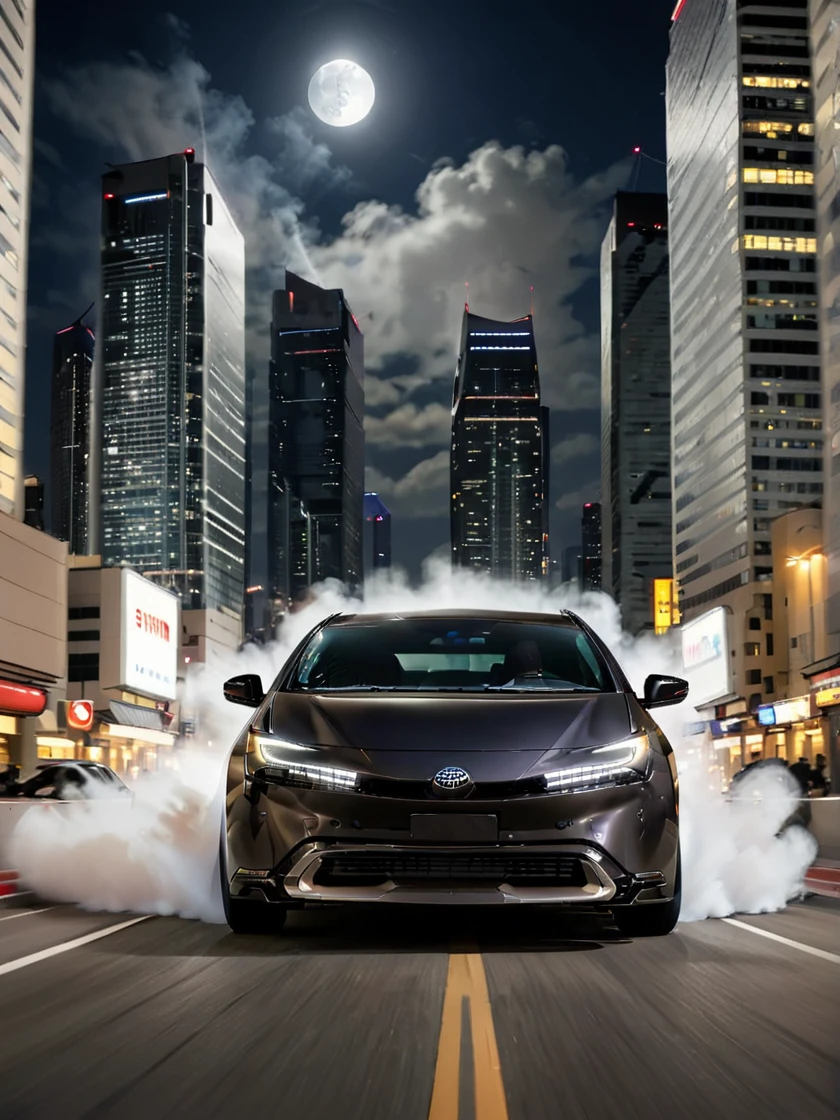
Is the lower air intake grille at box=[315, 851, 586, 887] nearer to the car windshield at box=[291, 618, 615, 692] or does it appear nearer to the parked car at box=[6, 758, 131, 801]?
the car windshield at box=[291, 618, 615, 692]

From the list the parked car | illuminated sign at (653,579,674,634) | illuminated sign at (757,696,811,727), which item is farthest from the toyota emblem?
illuminated sign at (653,579,674,634)

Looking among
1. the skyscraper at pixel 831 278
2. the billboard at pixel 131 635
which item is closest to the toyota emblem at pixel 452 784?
the skyscraper at pixel 831 278

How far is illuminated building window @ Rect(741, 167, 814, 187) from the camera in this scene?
11762 centimetres

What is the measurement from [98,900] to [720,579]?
10888 cm

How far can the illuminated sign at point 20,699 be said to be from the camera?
188 feet

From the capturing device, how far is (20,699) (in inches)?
2335

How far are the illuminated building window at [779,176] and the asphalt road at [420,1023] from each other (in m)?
119

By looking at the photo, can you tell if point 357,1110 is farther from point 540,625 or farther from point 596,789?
point 540,625

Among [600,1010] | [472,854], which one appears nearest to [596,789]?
[472,854]

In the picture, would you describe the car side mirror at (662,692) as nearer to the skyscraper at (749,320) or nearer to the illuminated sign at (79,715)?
the illuminated sign at (79,715)

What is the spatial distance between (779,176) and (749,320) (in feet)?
45.9

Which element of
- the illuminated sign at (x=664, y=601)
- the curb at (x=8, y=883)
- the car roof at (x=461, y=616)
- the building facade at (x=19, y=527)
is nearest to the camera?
the car roof at (x=461, y=616)

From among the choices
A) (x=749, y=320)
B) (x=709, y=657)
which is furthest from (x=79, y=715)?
(x=749, y=320)

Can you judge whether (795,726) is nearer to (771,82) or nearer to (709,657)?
(709,657)
